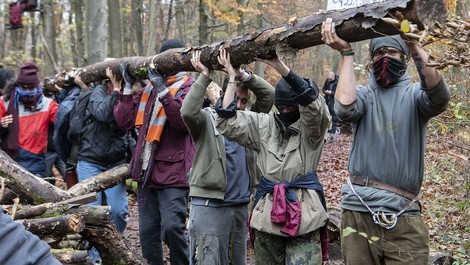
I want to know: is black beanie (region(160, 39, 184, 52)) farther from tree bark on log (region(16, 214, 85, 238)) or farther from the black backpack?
tree bark on log (region(16, 214, 85, 238))

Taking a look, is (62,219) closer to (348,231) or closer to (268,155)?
(268,155)

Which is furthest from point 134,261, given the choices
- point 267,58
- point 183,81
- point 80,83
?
point 80,83

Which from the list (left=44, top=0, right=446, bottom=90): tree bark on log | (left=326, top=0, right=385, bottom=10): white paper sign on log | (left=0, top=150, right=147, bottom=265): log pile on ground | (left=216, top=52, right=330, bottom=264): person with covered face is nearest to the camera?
(left=44, top=0, right=446, bottom=90): tree bark on log

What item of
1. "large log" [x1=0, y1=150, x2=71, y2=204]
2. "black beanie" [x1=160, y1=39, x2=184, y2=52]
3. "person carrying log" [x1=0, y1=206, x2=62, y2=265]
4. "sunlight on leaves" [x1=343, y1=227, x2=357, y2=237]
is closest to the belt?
"sunlight on leaves" [x1=343, y1=227, x2=357, y2=237]

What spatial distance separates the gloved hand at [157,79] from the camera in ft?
17.7

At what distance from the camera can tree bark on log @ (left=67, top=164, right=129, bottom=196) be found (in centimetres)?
655

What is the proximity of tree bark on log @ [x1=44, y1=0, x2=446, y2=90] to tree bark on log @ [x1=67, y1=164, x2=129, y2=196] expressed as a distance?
134 centimetres

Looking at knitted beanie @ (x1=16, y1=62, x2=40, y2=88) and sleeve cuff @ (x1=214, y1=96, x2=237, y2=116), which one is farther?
knitted beanie @ (x1=16, y1=62, x2=40, y2=88)

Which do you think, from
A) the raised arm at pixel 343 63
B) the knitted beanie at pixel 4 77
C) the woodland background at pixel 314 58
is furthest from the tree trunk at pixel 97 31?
the raised arm at pixel 343 63

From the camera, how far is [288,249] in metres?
4.38

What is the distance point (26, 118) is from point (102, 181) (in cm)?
190

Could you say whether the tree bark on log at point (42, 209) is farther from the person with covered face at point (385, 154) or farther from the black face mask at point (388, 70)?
the black face mask at point (388, 70)

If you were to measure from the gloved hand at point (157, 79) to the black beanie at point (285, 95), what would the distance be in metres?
1.38

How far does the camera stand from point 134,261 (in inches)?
202
